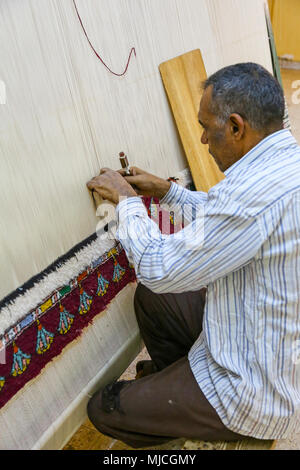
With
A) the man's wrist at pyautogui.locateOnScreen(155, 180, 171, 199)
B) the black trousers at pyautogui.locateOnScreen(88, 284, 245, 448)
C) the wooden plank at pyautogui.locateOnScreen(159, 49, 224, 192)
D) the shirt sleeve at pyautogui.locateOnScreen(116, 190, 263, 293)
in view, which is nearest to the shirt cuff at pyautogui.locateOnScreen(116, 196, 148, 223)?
the shirt sleeve at pyautogui.locateOnScreen(116, 190, 263, 293)

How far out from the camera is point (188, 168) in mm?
1749

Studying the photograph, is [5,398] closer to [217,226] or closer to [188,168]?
[217,226]

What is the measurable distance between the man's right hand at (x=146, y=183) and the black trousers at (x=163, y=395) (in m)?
0.33

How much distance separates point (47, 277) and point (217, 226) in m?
0.50

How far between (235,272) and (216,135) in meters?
0.34

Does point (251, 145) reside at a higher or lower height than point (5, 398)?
higher

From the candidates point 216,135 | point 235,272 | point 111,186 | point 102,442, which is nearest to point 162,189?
point 111,186

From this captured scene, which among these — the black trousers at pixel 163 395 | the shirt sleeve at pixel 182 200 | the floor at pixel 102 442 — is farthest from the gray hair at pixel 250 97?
the floor at pixel 102 442

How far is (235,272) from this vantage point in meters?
1.03

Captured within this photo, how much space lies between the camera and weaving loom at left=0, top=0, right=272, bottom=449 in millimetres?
1037

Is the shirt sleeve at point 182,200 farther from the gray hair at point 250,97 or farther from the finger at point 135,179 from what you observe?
the gray hair at point 250,97

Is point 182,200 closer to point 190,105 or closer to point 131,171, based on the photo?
point 131,171
